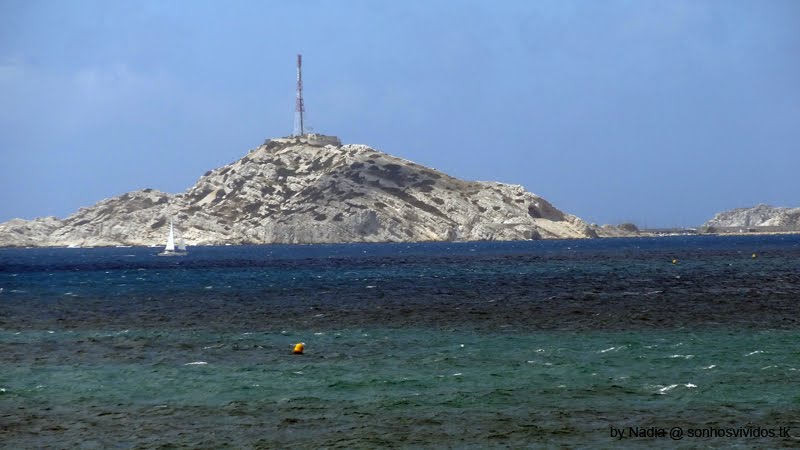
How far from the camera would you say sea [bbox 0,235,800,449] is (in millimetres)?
28938

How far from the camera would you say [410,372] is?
39531 millimetres

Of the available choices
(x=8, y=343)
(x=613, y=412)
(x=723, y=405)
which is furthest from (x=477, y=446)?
(x=8, y=343)

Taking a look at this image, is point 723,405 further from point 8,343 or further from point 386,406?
point 8,343

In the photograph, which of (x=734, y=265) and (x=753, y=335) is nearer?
(x=753, y=335)

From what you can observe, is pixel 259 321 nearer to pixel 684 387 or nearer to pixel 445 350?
pixel 445 350

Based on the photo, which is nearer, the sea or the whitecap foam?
the sea

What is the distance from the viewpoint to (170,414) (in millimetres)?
32188

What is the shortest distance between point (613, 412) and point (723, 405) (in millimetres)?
3570

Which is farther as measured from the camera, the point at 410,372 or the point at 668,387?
the point at 410,372

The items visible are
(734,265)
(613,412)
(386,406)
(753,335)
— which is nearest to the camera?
(613,412)

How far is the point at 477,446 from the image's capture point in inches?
1072

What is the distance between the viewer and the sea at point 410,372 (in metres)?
28.9

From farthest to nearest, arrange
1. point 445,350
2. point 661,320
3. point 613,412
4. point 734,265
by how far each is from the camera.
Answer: point 734,265 → point 661,320 → point 445,350 → point 613,412

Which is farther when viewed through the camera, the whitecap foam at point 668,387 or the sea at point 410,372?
the whitecap foam at point 668,387
